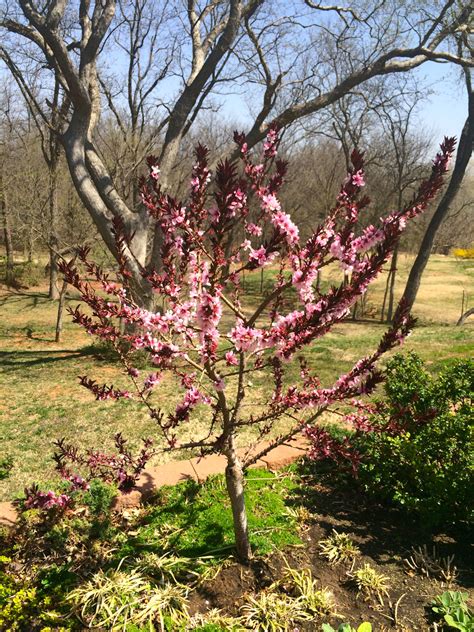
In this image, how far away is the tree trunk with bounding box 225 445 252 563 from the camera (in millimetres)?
2975

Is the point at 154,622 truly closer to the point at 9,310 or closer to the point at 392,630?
the point at 392,630

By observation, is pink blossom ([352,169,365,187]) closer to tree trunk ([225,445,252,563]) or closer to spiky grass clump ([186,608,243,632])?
tree trunk ([225,445,252,563])

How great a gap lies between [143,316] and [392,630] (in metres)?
2.30

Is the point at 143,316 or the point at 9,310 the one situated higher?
the point at 143,316

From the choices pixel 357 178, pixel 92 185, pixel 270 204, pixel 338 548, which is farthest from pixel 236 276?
pixel 92 185

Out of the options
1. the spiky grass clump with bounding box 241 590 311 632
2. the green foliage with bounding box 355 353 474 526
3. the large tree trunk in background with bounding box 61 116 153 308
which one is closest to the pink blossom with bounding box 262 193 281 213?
the green foliage with bounding box 355 353 474 526

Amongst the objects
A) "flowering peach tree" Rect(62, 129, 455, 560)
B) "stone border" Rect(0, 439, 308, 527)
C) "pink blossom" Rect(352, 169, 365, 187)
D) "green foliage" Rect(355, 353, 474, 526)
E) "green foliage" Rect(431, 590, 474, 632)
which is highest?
"pink blossom" Rect(352, 169, 365, 187)

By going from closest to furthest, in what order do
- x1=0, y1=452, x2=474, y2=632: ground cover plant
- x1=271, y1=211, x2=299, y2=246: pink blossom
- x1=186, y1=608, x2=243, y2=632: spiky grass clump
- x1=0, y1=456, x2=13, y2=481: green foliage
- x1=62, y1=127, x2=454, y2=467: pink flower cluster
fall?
x1=62, y1=127, x2=454, y2=467: pink flower cluster
x1=271, y1=211, x2=299, y2=246: pink blossom
x1=186, y1=608, x2=243, y2=632: spiky grass clump
x1=0, y1=452, x2=474, y2=632: ground cover plant
x1=0, y1=456, x2=13, y2=481: green foliage

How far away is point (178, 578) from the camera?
3.02m

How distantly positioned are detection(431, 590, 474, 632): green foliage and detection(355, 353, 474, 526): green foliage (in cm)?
52

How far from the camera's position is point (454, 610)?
8.50ft

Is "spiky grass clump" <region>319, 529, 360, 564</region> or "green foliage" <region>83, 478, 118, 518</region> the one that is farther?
"green foliage" <region>83, 478, 118, 518</region>

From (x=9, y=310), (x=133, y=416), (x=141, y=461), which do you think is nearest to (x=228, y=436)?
(x=141, y=461)

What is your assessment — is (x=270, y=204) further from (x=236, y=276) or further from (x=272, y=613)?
(x=272, y=613)
